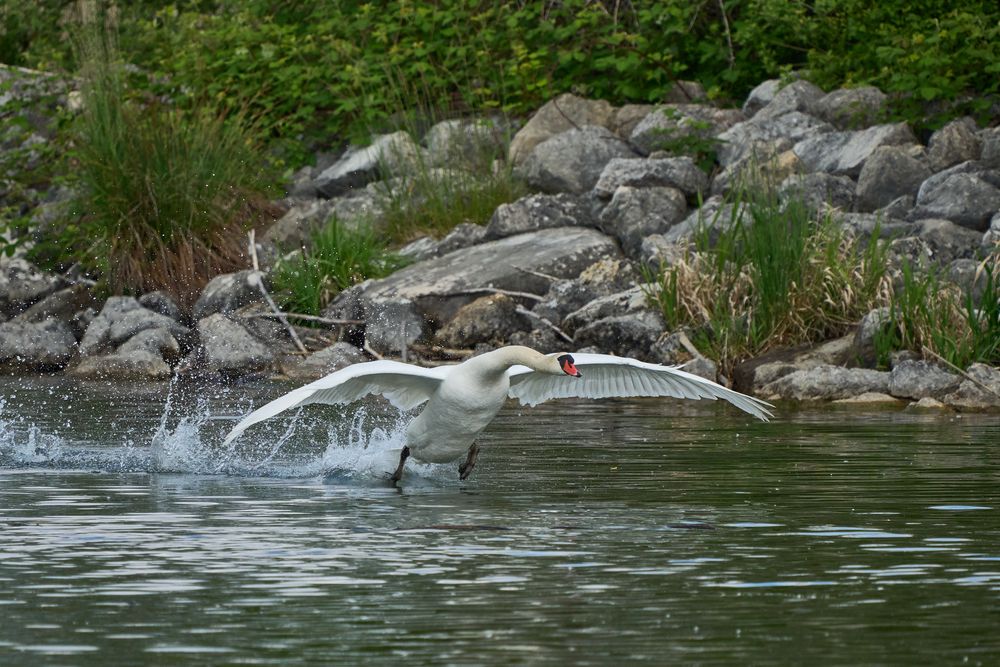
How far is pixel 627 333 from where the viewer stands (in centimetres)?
1681

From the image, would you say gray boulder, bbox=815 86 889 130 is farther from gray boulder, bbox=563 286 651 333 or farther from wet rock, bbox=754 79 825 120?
gray boulder, bbox=563 286 651 333

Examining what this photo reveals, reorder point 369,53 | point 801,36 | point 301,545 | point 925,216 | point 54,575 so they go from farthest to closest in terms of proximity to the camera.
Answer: point 369,53, point 801,36, point 925,216, point 301,545, point 54,575

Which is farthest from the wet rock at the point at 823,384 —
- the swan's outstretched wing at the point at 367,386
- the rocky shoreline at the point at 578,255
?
the swan's outstretched wing at the point at 367,386

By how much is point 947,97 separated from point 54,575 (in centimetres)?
1563

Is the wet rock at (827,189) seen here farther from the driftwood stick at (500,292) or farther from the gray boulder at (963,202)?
the driftwood stick at (500,292)

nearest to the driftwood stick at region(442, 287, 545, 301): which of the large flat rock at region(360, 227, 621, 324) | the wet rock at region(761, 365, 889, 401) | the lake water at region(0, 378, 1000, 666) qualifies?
the large flat rock at region(360, 227, 621, 324)

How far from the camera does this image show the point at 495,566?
7066 millimetres

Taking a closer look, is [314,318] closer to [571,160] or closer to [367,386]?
[571,160]

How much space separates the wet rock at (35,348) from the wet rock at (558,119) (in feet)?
19.2

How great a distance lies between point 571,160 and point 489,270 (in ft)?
9.60

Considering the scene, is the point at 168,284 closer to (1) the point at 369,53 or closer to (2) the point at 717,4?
(1) the point at 369,53

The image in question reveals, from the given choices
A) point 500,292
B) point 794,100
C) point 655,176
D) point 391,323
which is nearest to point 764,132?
point 794,100

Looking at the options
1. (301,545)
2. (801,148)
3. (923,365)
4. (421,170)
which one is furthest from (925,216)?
(301,545)

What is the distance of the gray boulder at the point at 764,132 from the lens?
20.5 meters
